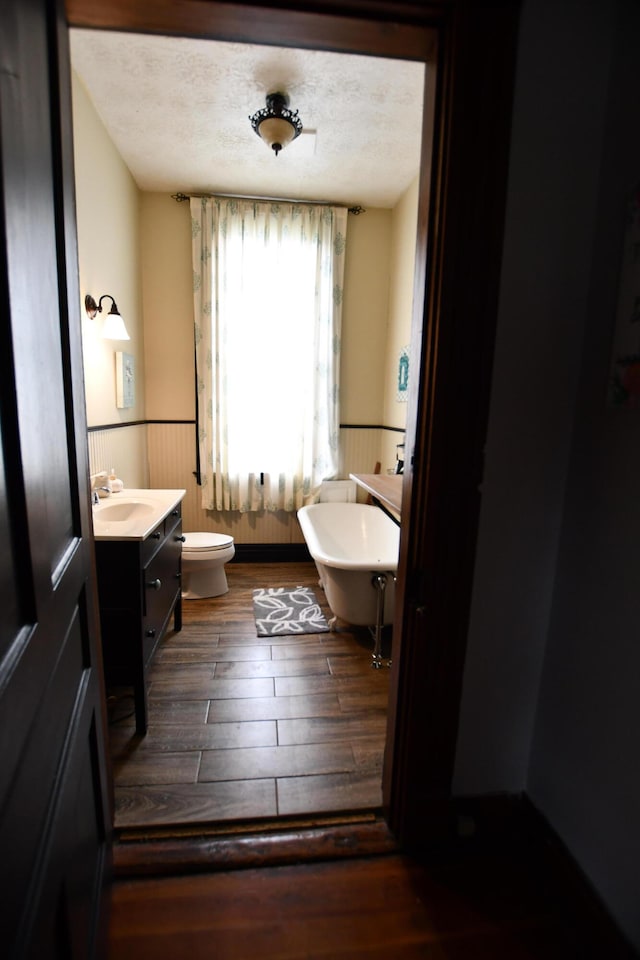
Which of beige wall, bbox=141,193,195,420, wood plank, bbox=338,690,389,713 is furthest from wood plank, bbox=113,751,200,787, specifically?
beige wall, bbox=141,193,195,420

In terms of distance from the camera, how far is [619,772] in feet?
3.31

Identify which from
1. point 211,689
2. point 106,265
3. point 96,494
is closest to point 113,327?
point 106,265

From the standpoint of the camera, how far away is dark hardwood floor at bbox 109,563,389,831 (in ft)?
4.83

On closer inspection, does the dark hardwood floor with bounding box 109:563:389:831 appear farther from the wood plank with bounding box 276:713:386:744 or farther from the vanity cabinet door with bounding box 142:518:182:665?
the vanity cabinet door with bounding box 142:518:182:665

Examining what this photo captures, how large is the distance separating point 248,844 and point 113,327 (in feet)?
8.34

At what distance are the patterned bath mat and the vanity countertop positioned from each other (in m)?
1.02

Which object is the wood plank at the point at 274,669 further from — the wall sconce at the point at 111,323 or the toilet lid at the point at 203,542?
the wall sconce at the point at 111,323

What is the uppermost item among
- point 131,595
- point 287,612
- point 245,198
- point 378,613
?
point 245,198

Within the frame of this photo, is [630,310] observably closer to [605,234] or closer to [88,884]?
[605,234]

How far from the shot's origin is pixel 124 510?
2.16 metres

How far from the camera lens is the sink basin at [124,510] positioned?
2084mm

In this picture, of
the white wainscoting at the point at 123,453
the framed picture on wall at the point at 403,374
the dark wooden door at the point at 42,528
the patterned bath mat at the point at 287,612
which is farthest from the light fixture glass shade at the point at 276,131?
the patterned bath mat at the point at 287,612

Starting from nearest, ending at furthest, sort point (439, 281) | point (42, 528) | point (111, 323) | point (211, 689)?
point (42, 528) < point (439, 281) < point (211, 689) < point (111, 323)

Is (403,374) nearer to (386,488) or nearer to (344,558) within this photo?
(386,488)
